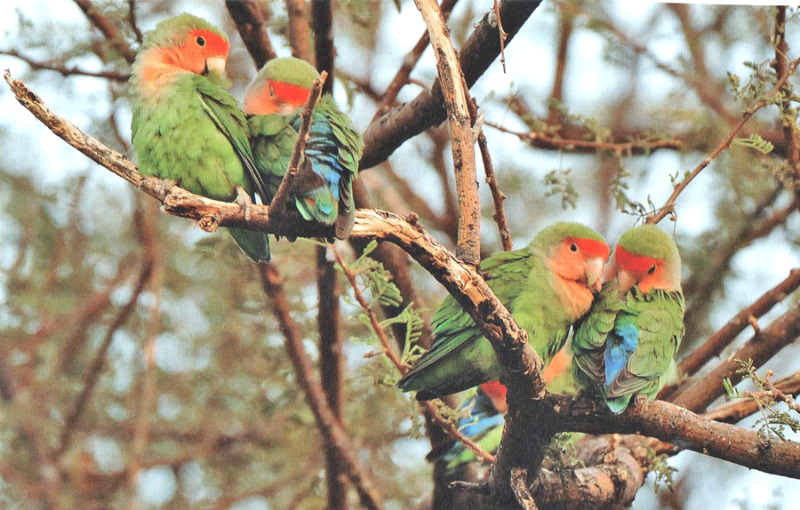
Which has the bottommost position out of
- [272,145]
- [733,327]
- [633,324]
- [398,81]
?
[633,324]

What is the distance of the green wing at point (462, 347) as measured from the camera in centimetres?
154

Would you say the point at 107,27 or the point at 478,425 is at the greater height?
the point at 107,27

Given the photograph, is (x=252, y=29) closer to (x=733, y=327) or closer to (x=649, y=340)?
(x=649, y=340)

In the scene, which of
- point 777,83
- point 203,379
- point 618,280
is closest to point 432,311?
point 618,280

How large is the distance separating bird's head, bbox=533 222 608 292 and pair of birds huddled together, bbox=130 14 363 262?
470 millimetres

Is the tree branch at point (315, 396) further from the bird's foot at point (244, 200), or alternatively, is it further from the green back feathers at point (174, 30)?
the green back feathers at point (174, 30)

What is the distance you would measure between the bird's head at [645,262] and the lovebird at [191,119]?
0.78 metres

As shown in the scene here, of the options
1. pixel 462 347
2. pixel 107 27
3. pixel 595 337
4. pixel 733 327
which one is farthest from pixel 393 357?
pixel 107 27

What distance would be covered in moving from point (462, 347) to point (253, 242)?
1.64 ft

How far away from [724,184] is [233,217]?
1.39 meters

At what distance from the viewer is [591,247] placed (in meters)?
1.69

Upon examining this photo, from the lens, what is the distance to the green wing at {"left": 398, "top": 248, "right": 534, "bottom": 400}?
154cm

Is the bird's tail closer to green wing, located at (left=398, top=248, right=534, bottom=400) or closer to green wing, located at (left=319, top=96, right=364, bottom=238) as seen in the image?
green wing, located at (left=319, top=96, right=364, bottom=238)

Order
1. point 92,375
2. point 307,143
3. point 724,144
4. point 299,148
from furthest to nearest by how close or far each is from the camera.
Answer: point 92,375, point 724,144, point 307,143, point 299,148
